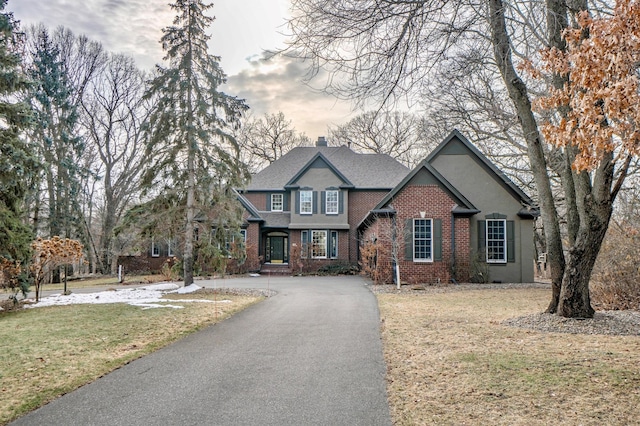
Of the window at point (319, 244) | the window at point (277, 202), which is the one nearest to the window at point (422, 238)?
the window at point (319, 244)

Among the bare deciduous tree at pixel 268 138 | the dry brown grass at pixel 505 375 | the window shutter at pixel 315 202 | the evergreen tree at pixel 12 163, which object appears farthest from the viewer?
the bare deciduous tree at pixel 268 138

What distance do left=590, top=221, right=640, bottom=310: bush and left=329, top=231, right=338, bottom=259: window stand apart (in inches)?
657

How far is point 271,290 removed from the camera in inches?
663

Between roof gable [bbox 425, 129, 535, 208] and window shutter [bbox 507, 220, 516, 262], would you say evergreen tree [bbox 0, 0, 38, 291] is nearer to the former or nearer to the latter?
roof gable [bbox 425, 129, 535, 208]

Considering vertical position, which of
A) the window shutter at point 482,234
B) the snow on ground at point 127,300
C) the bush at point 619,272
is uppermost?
the window shutter at point 482,234

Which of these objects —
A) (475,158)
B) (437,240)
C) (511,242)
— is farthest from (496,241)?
(475,158)

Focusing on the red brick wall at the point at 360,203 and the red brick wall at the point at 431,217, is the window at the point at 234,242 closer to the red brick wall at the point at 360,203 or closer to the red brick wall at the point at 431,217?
the red brick wall at the point at 431,217

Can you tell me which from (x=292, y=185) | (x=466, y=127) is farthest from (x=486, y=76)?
(x=292, y=185)

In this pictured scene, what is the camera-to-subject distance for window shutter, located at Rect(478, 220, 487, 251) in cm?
2047

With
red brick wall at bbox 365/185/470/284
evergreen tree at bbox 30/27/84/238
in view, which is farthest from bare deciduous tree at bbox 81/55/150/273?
red brick wall at bbox 365/185/470/284

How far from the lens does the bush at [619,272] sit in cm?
1068

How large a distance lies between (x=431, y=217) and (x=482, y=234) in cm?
315

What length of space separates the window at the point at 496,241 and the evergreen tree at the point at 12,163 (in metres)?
17.9

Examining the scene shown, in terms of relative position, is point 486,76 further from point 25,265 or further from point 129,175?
point 129,175
